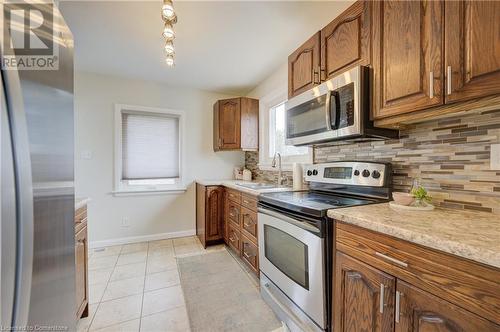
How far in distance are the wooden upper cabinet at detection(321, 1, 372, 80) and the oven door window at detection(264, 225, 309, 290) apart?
119cm

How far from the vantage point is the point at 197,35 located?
2000mm

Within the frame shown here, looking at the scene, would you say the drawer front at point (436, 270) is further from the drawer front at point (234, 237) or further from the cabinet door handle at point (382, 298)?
the drawer front at point (234, 237)

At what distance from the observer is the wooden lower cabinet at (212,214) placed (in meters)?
2.88

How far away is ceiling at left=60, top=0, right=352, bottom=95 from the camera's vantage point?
1.65 m

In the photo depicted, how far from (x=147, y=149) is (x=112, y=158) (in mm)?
464

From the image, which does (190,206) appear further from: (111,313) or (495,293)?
(495,293)

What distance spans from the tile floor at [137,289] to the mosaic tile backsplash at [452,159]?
1813 millimetres

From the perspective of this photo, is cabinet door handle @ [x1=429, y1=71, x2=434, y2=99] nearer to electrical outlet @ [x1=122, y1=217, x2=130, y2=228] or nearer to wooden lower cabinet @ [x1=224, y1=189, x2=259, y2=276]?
wooden lower cabinet @ [x1=224, y1=189, x2=259, y2=276]

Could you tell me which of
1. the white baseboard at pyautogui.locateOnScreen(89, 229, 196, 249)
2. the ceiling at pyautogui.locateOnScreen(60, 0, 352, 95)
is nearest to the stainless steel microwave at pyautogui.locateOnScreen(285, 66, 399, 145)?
the ceiling at pyautogui.locateOnScreen(60, 0, 352, 95)

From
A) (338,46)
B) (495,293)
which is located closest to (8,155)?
(495,293)

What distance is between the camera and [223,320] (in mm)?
1544

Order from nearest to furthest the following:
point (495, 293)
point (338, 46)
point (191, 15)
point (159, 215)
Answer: point (495, 293)
point (338, 46)
point (191, 15)
point (159, 215)

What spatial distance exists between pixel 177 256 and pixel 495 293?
2689 millimetres

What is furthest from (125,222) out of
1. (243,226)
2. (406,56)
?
(406,56)
